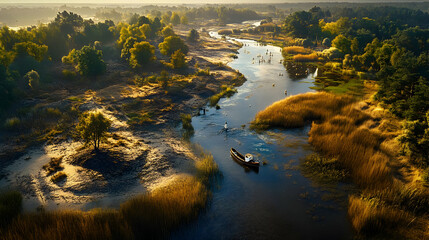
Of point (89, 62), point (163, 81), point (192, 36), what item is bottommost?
point (163, 81)

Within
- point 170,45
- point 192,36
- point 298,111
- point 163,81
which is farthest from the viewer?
point 192,36

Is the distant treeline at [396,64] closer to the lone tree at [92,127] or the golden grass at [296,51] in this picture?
the golden grass at [296,51]

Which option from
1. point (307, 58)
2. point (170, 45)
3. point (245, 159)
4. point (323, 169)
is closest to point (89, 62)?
point (170, 45)

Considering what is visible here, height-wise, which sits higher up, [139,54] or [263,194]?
[139,54]

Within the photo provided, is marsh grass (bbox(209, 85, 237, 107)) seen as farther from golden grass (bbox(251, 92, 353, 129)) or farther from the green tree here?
the green tree

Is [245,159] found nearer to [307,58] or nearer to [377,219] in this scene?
[377,219]

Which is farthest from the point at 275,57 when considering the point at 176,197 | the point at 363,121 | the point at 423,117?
the point at 176,197

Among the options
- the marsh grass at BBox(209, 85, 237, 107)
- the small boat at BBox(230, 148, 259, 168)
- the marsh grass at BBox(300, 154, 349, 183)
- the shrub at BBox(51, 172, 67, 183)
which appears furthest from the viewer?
the marsh grass at BBox(209, 85, 237, 107)

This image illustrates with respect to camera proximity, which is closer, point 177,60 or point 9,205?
point 9,205

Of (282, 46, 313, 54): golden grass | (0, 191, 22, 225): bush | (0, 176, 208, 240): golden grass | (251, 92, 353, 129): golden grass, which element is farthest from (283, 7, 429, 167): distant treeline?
(0, 191, 22, 225): bush
